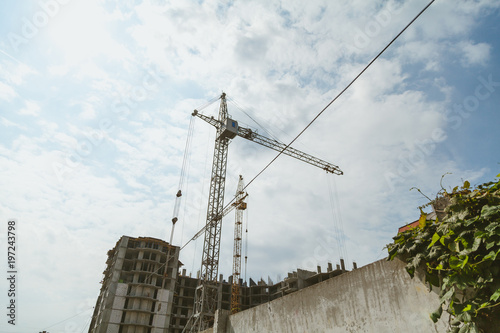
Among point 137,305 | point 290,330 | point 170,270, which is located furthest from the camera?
point 170,270

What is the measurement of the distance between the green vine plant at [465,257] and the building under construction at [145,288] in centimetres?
4694

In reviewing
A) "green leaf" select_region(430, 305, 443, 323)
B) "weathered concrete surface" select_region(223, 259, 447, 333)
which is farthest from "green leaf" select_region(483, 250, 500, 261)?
"weathered concrete surface" select_region(223, 259, 447, 333)

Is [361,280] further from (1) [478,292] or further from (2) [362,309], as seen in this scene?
(1) [478,292]

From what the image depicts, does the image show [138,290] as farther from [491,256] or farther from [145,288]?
[491,256]

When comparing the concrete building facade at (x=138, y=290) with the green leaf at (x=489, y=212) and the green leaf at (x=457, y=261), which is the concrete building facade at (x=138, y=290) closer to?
the green leaf at (x=457, y=261)

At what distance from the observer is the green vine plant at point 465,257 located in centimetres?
385

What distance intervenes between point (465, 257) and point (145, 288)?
5659cm

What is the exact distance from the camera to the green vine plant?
3.85 metres

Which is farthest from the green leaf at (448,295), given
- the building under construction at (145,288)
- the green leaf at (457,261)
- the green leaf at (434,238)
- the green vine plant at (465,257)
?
the building under construction at (145,288)

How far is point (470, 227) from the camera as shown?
13.8ft

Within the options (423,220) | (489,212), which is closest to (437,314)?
(423,220)

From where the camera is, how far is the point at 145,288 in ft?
174

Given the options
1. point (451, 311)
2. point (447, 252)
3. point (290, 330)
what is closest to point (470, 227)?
point (447, 252)

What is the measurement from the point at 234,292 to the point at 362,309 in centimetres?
6355
